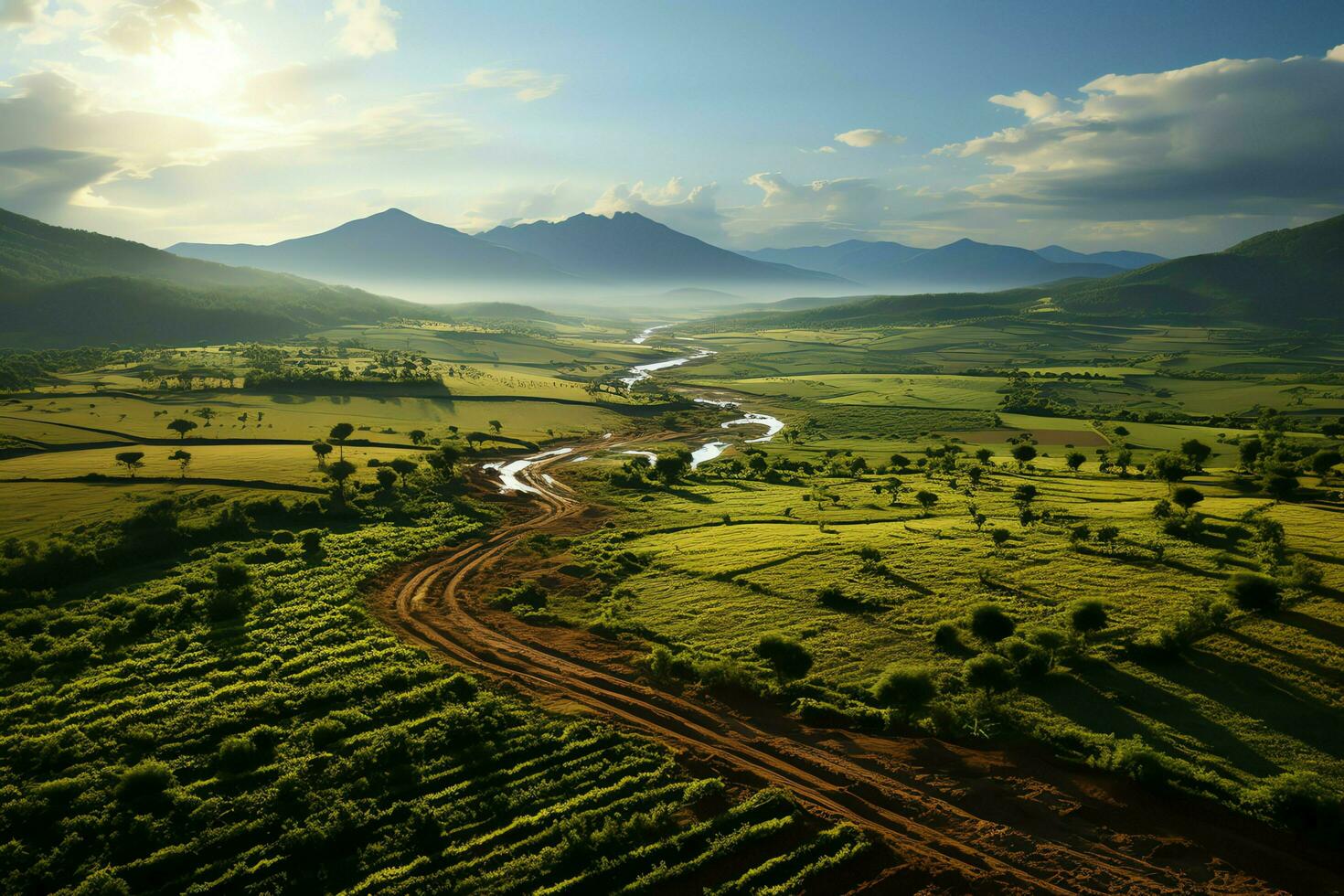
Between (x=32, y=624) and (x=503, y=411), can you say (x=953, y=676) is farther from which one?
(x=503, y=411)

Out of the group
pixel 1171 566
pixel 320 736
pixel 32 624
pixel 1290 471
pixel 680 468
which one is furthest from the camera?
pixel 680 468

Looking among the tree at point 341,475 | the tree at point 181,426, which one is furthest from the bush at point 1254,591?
the tree at point 181,426

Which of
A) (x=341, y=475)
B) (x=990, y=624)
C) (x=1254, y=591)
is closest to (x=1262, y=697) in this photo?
(x=1254, y=591)

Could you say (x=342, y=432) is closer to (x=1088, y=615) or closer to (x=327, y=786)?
Result: (x=327, y=786)

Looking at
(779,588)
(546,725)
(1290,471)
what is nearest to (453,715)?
(546,725)

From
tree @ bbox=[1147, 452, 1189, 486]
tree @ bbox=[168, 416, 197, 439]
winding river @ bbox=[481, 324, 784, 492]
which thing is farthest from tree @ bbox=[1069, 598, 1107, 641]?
tree @ bbox=[168, 416, 197, 439]

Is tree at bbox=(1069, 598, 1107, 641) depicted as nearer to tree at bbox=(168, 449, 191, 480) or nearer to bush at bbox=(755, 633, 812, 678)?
bush at bbox=(755, 633, 812, 678)

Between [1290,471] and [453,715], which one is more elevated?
[1290,471]
